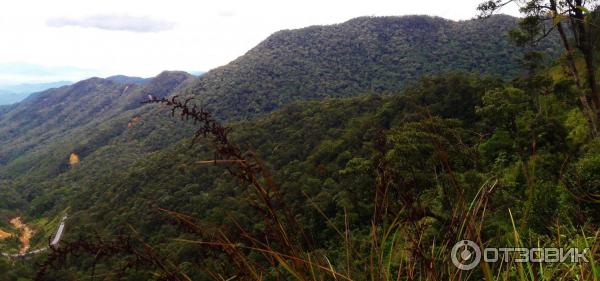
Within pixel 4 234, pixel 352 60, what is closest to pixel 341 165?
pixel 4 234

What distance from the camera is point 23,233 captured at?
75.0m

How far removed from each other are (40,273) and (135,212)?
167ft

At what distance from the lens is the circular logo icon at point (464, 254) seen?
1279mm

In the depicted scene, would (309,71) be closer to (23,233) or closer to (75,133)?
(23,233)

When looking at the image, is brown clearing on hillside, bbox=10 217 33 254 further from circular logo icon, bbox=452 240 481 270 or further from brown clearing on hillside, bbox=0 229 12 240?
circular logo icon, bbox=452 240 481 270

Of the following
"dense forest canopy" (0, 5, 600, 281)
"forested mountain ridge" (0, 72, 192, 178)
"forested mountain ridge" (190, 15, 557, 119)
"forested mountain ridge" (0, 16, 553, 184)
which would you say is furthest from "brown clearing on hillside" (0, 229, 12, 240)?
"forested mountain ridge" (0, 72, 192, 178)

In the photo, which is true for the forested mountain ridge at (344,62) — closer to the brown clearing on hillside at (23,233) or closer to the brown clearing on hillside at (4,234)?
the brown clearing on hillside at (23,233)

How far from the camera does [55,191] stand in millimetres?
90875

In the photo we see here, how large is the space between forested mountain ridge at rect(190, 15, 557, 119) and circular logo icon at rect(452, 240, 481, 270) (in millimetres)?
88357

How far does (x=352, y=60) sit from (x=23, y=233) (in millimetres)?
83156

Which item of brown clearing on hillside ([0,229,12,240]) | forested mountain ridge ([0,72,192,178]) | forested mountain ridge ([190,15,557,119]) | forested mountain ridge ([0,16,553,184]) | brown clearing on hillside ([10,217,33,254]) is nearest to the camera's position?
brown clearing on hillside ([10,217,33,254])

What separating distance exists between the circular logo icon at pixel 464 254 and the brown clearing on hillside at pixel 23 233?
76923 millimetres

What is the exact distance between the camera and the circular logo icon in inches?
50.4

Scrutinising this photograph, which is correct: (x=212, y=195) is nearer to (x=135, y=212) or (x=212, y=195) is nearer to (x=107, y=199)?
(x=135, y=212)
